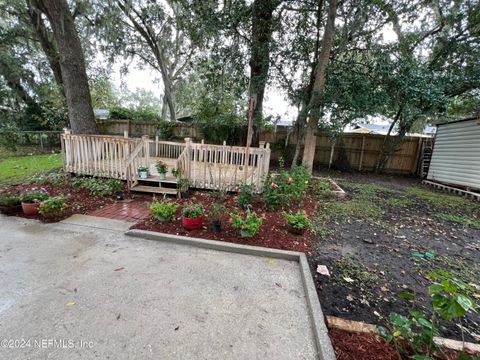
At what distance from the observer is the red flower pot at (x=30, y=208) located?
3514 mm

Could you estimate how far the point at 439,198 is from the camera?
575 centimetres

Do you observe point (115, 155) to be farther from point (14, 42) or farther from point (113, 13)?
point (14, 42)

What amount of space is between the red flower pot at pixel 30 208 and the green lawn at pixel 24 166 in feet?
8.03

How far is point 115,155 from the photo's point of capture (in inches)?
194

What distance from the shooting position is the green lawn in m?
5.46

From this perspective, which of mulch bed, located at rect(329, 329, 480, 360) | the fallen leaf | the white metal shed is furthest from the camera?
the white metal shed

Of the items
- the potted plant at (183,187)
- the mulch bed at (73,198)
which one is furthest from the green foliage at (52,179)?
the potted plant at (183,187)

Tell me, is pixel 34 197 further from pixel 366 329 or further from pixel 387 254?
pixel 387 254

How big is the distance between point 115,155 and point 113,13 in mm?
6607

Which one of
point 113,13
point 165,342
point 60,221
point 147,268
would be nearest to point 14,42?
point 113,13

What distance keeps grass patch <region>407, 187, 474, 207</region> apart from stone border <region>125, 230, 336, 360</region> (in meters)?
4.91

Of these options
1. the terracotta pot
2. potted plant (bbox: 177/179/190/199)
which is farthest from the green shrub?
potted plant (bbox: 177/179/190/199)

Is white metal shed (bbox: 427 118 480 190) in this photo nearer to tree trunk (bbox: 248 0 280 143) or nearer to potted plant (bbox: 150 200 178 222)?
tree trunk (bbox: 248 0 280 143)

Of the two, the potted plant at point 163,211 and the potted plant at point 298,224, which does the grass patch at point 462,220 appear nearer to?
the potted plant at point 298,224
